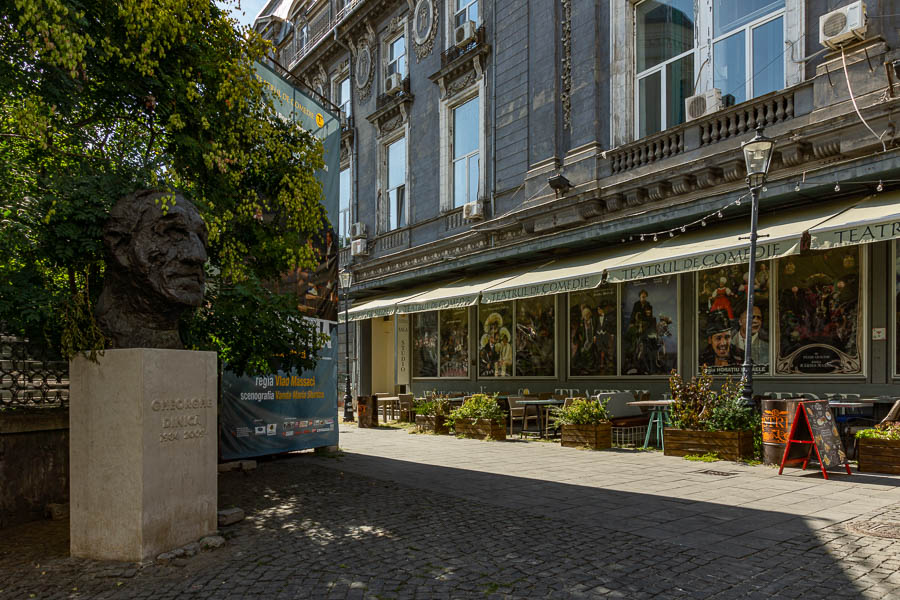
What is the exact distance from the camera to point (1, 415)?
580cm

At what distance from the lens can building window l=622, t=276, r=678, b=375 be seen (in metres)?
12.9

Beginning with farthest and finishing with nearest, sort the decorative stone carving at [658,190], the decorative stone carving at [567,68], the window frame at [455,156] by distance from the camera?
the window frame at [455,156], the decorative stone carving at [567,68], the decorative stone carving at [658,190]

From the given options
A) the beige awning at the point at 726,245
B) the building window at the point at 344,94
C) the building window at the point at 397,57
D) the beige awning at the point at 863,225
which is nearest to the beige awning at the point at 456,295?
the beige awning at the point at 726,245

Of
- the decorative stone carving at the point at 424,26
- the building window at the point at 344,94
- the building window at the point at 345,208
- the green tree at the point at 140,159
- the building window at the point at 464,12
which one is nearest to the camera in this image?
the green tree at the point at 140,159

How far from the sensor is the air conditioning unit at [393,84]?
68.1 feet

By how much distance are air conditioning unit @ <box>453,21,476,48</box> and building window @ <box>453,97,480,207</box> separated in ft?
4.85

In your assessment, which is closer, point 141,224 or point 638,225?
point 141,224

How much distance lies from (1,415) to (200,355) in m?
2.05

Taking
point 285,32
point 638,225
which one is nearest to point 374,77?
point 285,32

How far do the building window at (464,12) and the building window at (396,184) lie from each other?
3.93 meters

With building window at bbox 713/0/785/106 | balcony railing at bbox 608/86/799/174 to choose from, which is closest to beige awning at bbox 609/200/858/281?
balcony railing at bbox 608/86/799/174

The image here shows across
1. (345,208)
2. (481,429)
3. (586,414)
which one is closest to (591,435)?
(586,414)

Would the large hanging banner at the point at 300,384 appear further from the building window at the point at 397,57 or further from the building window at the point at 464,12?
the building window at the point at 397,57

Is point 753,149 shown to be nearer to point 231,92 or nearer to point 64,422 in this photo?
point 231,92
